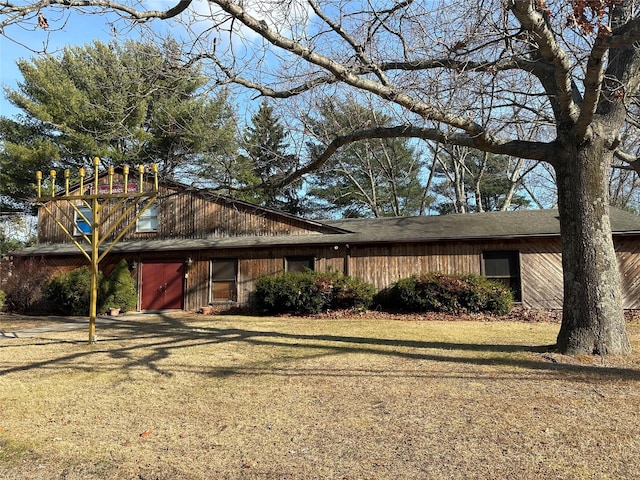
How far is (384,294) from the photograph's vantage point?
51.3 ft

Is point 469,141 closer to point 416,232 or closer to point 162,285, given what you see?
point 416,232

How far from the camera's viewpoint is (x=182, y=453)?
146 inches

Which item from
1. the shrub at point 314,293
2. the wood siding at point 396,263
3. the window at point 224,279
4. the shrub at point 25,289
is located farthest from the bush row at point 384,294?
the shrub at point 25,289

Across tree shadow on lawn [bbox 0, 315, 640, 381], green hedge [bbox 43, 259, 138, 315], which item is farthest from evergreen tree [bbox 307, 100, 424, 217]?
tree shadow on lawn [bbox 0, 315, 640, 381]

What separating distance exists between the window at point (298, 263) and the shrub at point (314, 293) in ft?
3.94

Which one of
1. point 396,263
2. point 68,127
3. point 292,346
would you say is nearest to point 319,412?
point 292,346

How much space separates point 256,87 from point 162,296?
11924mm

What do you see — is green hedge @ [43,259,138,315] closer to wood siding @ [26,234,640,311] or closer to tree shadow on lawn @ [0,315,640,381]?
wood siding @ [26,234,640,311]

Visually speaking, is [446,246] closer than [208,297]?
Yes

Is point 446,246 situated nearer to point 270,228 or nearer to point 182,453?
point 270,228

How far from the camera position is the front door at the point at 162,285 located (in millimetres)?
17641

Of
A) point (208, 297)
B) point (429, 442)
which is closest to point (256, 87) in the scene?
point (429, 442)

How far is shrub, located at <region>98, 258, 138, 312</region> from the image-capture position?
54.2 ft

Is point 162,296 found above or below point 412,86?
below
